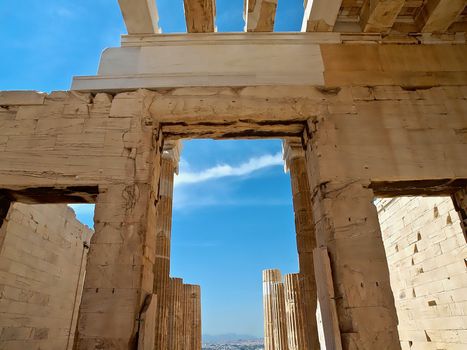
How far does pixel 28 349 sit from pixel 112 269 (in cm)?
599

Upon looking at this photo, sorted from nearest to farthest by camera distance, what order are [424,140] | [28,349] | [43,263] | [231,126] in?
[424,140]
[231,126]
[28,349]
[43,263]

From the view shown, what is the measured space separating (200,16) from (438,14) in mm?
3920

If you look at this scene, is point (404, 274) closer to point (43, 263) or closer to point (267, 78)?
point (267, 78)

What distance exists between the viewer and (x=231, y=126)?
5.37 m

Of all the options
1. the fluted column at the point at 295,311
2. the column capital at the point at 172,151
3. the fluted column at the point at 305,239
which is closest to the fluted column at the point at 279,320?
the fluted column at the point at 295,311

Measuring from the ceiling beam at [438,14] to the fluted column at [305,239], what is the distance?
3271 mm

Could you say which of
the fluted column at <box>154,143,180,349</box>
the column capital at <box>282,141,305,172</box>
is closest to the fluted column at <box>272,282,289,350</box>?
the fluted column at <box>154,143,180,349</box>

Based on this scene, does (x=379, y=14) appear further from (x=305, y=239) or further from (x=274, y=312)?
(x=274, y=312)

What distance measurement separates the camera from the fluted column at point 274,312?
9.98 metres

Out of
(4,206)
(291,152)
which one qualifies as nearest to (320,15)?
(291,152)

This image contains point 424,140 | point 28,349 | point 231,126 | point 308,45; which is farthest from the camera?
point 28,349

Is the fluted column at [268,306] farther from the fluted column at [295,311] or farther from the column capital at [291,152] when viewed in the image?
the column capital at [291,152]

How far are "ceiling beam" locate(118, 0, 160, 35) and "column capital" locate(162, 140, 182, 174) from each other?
11.5ft

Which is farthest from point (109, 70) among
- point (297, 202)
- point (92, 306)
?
point (297, 202)
